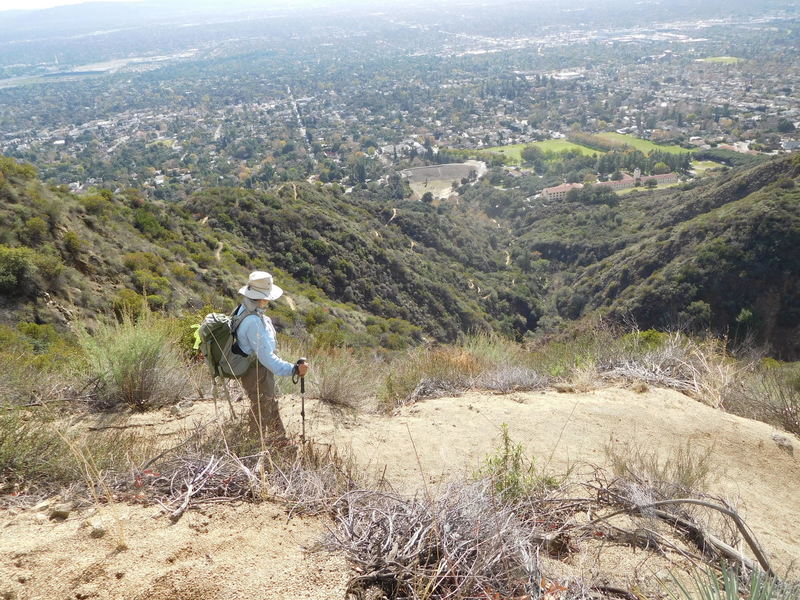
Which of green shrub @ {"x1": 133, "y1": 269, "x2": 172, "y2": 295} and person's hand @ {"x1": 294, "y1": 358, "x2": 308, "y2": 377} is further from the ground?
person's hand @ {"x1": 294, "y1": 358, "x2": 308, "y2": 377}

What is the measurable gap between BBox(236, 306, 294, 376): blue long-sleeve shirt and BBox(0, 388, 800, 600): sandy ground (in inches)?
38.2

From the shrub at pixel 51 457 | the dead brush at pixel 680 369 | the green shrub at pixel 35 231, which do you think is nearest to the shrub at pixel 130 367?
the shrub at pixel 51 457

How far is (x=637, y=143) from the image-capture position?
257ft

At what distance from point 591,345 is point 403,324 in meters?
14.8

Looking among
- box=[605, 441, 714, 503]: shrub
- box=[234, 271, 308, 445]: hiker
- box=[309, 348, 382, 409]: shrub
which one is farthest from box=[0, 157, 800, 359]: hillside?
box=[605, 441, 714, 503]: shrub

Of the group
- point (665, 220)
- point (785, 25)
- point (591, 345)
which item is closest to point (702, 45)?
point (785, 25)

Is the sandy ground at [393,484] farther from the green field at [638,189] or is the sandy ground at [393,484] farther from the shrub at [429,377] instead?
the green field at [638,189]

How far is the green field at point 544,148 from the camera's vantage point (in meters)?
78.1

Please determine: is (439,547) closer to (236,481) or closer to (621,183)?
(236,481)

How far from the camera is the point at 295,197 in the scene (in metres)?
31.7

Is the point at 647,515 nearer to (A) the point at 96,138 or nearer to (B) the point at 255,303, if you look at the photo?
(B) the point at 255,303

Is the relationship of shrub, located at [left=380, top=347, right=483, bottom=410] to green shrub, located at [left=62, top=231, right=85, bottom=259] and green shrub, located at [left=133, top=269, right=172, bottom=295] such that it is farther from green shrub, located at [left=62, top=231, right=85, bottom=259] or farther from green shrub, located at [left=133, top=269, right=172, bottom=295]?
green shrub, located at [left=62, top=231, right=85, bottom=259]

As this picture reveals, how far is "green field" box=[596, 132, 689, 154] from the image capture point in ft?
237

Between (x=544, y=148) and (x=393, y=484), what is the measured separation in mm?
85807
